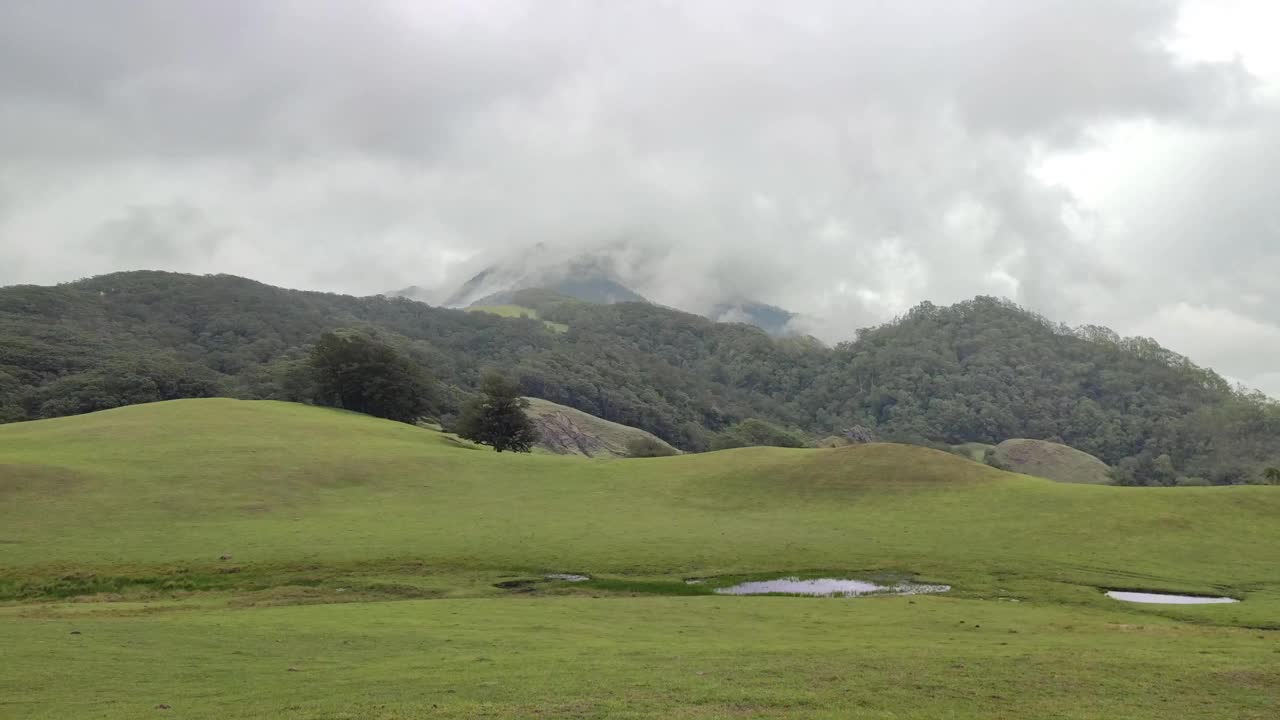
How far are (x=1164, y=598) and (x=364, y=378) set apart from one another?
8203 cm

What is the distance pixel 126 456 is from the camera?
53.3m

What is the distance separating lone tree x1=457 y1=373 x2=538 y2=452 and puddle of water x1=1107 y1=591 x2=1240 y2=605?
61.4 meters

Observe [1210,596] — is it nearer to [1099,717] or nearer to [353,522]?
[1099,717]

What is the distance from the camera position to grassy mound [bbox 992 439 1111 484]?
569 ft

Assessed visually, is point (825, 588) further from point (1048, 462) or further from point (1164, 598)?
point (1048, 462)

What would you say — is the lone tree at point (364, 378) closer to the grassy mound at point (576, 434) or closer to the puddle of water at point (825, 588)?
the grassy mound at point (576, 434)

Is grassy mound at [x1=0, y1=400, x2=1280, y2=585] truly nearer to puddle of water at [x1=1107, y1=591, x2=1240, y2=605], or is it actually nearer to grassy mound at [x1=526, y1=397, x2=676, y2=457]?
puddle of water at [x1=1107, y1=591, x2=1240, y2=605]

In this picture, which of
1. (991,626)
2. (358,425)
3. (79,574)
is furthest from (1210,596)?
(358,425)

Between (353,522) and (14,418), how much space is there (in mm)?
99855

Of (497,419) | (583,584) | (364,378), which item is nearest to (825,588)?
(583,584)

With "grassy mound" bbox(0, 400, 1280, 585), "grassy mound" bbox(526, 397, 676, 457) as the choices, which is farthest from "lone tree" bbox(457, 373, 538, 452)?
"grassy mound" bbox(526, 397, 676, 457)

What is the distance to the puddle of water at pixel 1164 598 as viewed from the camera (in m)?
32.0

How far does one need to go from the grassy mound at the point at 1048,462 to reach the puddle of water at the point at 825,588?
480 feet

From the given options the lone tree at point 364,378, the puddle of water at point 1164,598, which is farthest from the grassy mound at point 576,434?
the puddle of water at point 1164,598
